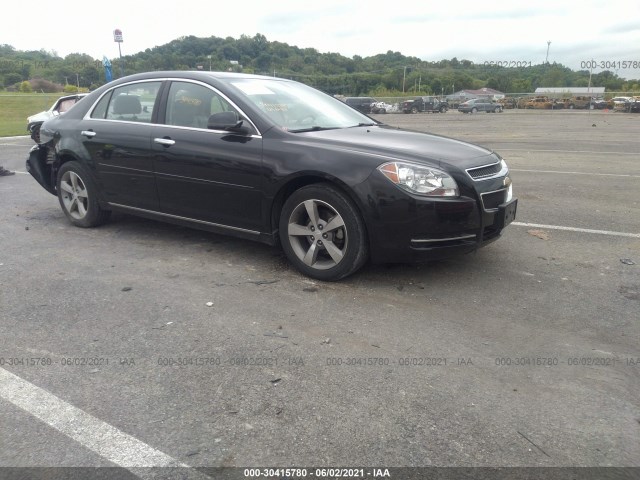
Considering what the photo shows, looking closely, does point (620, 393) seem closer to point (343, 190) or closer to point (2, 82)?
point (343, 190)

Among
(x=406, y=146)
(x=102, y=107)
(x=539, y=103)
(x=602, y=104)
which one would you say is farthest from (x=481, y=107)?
(x=406, y=146)

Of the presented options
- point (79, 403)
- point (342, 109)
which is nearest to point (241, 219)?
point (342, 109)

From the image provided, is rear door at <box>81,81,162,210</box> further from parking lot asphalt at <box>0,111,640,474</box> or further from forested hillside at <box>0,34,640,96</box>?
forested hillside at <box>0,34,640,96</box>

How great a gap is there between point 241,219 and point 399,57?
11061 centimetres

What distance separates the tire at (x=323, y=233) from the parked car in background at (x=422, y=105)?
5091 centimetres

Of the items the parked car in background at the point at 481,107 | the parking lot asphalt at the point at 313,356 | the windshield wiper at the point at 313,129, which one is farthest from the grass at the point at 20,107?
the parked car in background at the point at 481,107

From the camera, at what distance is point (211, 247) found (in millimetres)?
5367

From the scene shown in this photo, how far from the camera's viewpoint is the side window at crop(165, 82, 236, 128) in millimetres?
4871

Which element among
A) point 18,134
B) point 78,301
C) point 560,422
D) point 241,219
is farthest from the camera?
point 18,134

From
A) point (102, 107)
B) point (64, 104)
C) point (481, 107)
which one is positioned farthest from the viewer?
point (481, 107)

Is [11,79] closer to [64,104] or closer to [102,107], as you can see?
[64,104]

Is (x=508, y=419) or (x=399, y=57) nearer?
(x=508, y=419)

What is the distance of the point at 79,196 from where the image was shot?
19.9 feet

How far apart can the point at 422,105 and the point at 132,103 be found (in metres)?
50.8
